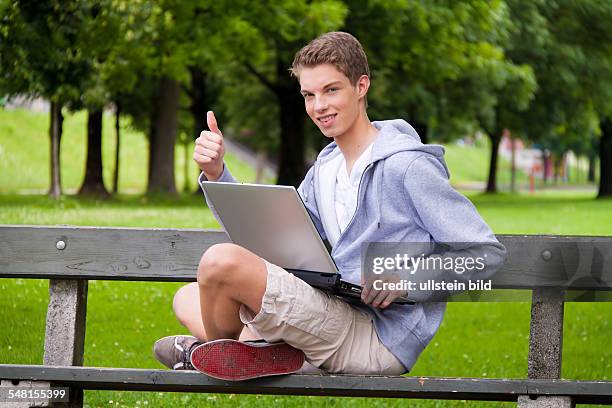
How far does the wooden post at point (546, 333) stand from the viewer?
439 centimetres

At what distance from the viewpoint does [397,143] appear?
3.89 meters

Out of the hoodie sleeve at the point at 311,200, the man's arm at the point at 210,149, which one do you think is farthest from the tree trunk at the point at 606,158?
the man's arm at the point at 210,149

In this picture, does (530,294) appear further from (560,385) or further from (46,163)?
(46,163)

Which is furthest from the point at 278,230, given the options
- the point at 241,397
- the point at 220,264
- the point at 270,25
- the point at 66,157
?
the point at 66,157

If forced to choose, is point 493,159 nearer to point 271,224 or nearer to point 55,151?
point 55,151

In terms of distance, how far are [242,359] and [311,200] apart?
753 millimetres

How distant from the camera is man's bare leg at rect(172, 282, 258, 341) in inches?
158

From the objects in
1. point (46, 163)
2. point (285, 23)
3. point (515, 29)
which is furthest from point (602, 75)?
point (46, 163)

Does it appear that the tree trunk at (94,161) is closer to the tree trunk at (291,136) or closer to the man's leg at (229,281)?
the tree trunk at (291,136)

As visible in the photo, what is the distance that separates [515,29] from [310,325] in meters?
25.9

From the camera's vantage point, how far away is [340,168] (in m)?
4.16

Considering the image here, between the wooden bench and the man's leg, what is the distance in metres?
0.23

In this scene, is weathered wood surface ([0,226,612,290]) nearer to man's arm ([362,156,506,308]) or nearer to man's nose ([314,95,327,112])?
man's nose ([314,95,327,112])
